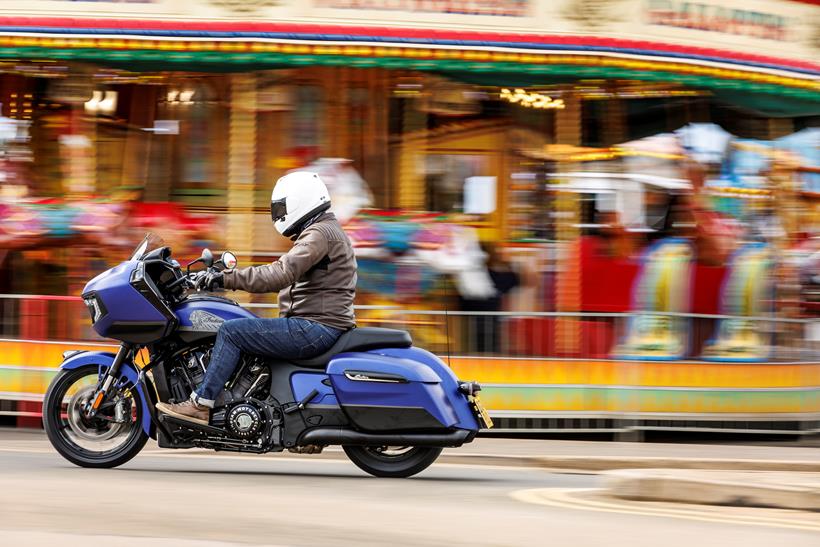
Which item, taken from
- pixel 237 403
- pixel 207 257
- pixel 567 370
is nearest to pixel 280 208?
pixel 207 257

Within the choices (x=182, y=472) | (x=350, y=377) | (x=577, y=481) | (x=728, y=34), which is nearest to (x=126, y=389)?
(x=182, y=472)

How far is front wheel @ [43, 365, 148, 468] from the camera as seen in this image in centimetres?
836

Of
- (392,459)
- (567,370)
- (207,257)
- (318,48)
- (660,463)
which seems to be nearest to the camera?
(207,257)

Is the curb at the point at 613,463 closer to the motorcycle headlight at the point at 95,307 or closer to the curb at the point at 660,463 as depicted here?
the curb at the point at 660,463

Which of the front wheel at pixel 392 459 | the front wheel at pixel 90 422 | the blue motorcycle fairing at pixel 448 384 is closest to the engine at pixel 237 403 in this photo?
the front wheel at pixel 90 422

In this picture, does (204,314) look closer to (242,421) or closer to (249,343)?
(249,343)

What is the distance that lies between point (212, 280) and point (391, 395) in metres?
1.22

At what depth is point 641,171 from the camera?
47.1 ft

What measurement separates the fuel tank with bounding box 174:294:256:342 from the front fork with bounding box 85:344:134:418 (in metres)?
0.35

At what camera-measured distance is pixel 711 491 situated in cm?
759

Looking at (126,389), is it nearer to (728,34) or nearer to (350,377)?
(350,377)

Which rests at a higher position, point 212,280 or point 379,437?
point 212,280

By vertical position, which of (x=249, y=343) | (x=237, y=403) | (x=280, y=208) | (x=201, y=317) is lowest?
(x=237, y=403)

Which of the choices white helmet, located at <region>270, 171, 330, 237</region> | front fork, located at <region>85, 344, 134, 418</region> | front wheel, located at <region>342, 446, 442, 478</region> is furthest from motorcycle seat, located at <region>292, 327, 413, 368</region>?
front fork, located at <region>85, 344, 134, 418</region>
